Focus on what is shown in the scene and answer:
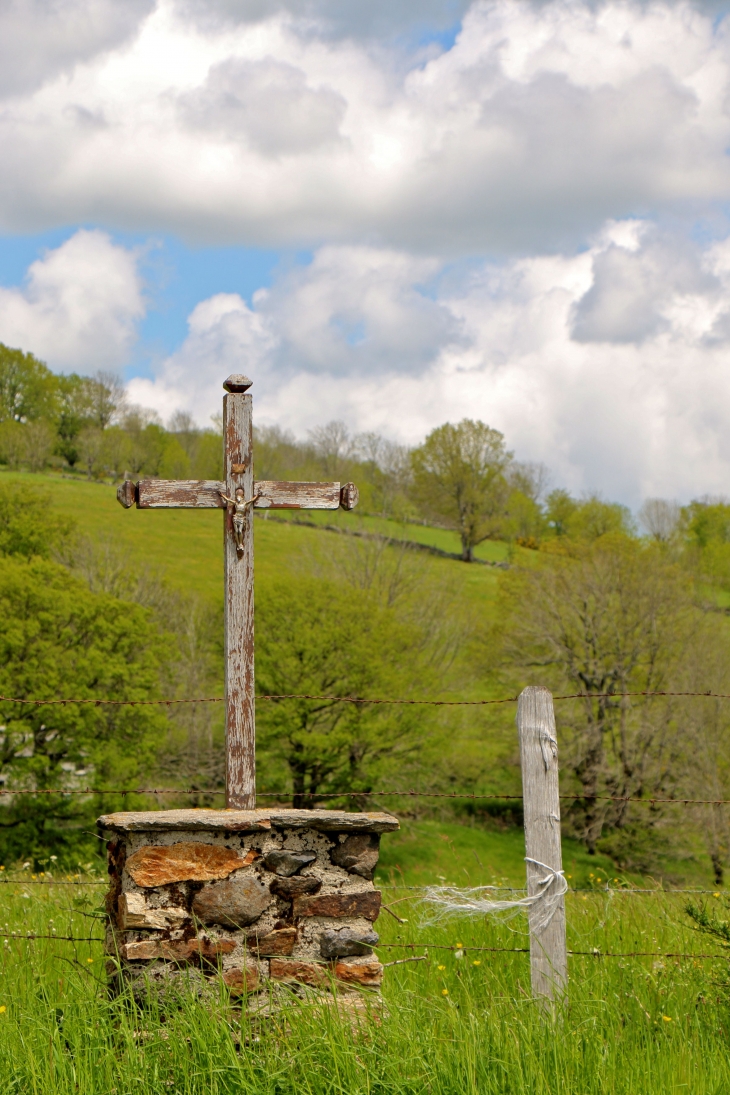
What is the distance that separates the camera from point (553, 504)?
2613 inches

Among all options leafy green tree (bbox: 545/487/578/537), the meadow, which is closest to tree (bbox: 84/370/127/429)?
leafy green tree (bbox: 545/487/578/537)

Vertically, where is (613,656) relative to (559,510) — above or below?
below

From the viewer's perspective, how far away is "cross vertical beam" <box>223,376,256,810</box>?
13.7ft

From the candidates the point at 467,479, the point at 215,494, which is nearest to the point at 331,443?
the point at 467,479

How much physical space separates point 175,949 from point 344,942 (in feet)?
2.23

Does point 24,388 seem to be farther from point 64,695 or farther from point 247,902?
point 247,902

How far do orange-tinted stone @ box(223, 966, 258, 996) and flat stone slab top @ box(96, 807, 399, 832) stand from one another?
530 millimetres

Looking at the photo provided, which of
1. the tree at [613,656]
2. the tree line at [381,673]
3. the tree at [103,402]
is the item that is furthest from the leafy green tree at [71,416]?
the tree at [613,656]

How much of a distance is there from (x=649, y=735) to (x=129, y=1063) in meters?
26.1

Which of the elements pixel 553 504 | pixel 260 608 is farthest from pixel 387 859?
pixel 553 504

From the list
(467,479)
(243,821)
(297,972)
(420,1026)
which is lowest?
(420,1026)

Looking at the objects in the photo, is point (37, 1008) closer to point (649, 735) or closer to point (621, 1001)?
point (621, 1001)

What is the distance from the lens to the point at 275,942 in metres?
3.74

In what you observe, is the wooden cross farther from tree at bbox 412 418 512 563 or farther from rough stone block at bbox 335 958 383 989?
tree at bbox 412 418 512 563
